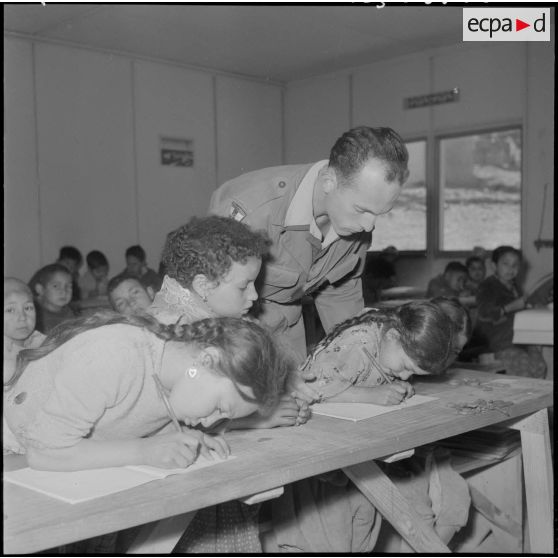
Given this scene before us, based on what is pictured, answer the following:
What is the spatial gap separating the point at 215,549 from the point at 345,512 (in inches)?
16.9

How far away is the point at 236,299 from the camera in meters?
1.73

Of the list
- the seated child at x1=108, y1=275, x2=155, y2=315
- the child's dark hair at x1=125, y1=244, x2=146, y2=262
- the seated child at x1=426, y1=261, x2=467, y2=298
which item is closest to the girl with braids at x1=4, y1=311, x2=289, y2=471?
the seated child at x1=108, y1=275, x2=155, y2=315

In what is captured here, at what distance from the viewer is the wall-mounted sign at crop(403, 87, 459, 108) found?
251 inches

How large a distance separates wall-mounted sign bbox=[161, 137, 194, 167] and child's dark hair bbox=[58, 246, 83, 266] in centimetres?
123

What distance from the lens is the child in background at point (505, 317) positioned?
425 cm

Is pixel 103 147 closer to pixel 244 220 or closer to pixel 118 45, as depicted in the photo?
pixel 118 45

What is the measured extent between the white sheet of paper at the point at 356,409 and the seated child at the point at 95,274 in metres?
4.46

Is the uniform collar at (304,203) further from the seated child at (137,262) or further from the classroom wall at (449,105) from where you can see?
the seated child at (137,262)

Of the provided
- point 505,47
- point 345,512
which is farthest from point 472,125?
point 345,512

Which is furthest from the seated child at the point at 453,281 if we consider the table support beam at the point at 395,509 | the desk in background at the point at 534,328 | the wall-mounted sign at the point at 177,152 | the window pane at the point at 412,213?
the table support beam at the point at 395,509

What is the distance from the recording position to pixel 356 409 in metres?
1.75

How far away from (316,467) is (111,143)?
18.0 ft

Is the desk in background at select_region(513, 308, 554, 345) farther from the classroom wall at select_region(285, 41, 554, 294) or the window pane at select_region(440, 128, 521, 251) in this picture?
the window pane at select_region(440, 128, 521, 251)

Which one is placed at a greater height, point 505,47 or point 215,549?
point 505,47
